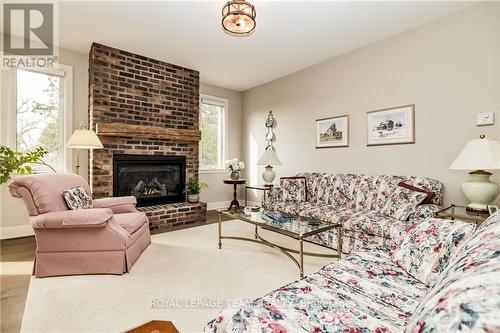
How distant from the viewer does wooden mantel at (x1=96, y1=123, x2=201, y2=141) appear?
346 centimetres

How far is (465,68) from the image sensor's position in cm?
266

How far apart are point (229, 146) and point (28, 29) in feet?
12.0

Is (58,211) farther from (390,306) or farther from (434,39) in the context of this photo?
(434,39)

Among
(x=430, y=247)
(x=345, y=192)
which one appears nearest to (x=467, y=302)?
(x=430, y=247)

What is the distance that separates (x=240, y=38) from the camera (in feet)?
11.0

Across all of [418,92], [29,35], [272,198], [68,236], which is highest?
[29,35]

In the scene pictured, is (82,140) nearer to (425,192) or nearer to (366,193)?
(366,193)

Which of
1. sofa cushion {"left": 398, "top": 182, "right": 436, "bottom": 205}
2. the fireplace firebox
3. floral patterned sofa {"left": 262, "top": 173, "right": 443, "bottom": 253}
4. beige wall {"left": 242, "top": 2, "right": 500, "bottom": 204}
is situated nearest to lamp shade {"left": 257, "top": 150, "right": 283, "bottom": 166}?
beige wall {"left": 242, "top": 2, "right": 500, "bottom": 204}

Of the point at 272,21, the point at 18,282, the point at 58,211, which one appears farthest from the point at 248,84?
the point at 18,282

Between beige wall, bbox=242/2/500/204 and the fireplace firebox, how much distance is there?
7.26ft

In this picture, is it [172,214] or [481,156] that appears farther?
[172,214]

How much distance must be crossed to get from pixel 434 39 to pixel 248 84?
3.29 m

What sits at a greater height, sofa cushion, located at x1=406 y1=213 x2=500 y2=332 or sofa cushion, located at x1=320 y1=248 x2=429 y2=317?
sofa cushion, located at x1=406 y1=213 x2=500 y2=332

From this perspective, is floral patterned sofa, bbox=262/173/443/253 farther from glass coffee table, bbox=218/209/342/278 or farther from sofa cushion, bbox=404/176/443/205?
glass coffee table, bbox=218/209/342/278
